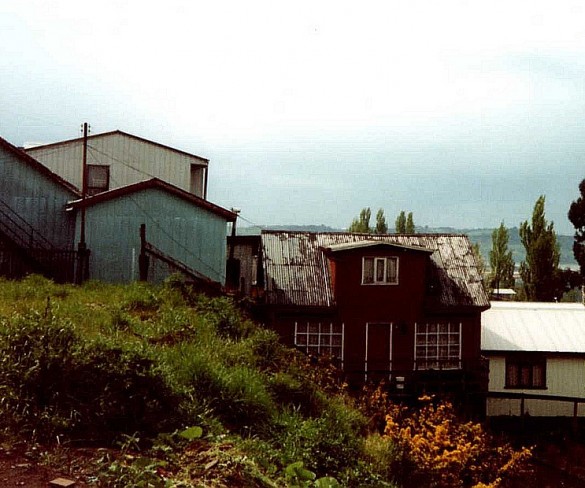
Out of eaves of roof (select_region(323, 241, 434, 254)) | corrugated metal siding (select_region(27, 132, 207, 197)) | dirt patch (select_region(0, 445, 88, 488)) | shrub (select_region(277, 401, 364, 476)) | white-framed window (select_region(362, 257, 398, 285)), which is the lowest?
shrub (select_region(277, 401, 364, 476))

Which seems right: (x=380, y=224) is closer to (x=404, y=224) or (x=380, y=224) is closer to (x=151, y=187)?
(x=404, y=224)

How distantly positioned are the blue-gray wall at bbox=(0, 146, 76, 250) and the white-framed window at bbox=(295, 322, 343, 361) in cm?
1001

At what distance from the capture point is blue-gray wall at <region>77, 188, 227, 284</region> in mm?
25688

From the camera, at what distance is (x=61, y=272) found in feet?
83.7

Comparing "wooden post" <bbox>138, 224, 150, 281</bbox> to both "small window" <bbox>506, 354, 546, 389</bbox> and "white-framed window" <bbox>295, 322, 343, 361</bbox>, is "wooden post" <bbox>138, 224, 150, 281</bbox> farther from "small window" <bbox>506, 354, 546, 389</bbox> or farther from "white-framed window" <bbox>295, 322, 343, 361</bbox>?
"small window" <bbox>506, 354, 546, 389</bbox>

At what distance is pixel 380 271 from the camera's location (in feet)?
87.6

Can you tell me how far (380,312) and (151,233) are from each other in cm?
984

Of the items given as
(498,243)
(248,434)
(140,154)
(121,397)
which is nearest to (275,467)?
(248,434)

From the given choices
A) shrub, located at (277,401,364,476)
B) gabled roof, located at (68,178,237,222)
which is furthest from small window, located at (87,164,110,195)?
shrub, located at (277,401,364,476)

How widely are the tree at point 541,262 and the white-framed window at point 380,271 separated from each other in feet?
83.8

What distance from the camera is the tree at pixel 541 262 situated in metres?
48.0

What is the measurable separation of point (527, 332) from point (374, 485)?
21604 mm

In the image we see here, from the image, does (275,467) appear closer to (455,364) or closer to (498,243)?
(455,364)

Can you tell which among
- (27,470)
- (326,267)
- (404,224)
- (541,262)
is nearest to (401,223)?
(404,224)
